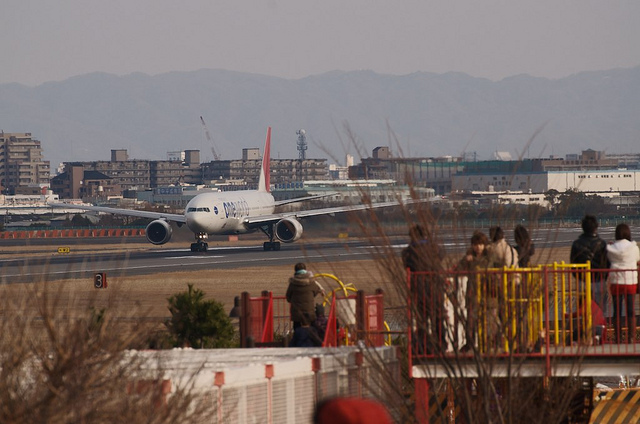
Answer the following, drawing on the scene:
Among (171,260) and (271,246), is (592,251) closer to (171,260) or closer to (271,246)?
(171,260)

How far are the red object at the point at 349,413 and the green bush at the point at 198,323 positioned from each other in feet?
61.3

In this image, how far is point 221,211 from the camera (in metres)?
76.4

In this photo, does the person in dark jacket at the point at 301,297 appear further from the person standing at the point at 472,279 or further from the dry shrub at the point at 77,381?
the dry shrub at the point at 77,381

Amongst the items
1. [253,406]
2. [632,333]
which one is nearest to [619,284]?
[632,333]

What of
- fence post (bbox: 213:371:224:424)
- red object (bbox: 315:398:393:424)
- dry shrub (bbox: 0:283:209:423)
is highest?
red object (bbox: 315:398:393:424)

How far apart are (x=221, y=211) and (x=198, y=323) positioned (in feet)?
169

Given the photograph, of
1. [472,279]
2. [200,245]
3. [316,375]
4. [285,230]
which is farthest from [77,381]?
[200,245]

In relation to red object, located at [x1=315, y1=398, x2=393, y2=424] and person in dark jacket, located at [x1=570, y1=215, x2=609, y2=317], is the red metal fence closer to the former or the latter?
person in dark jacket, located at [x1=570, y1=215, x2=609, y2=317]

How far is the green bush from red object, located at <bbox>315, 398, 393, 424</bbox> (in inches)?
735

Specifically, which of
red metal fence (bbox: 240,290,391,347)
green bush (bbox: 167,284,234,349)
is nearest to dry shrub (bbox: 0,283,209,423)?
red metal fence (bbox: 240,290,391,347)

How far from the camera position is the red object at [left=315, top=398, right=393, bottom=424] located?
6027mm

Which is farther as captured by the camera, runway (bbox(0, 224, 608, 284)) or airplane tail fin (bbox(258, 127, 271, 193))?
airplane tail fin (bbox(258, 127, 271, 193))

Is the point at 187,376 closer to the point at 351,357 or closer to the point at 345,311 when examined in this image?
the point at 351,357

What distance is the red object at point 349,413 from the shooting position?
19.8ft
